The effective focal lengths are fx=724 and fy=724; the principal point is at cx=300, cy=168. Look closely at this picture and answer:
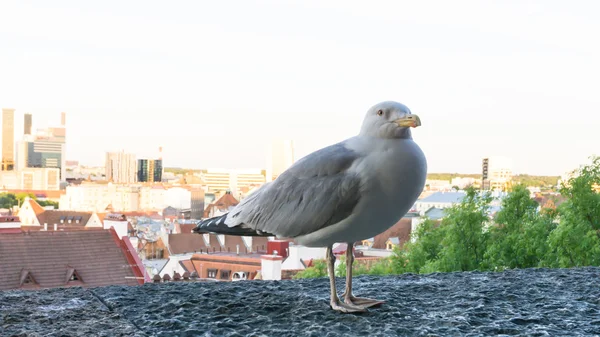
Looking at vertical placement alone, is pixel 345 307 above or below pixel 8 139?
below

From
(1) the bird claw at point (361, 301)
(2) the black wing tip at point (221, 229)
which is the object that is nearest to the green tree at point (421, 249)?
(1) the bird claw at point (361, 301)

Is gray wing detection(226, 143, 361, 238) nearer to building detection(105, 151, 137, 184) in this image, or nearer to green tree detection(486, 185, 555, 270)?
green tree detection(486, 185, 555, 270)

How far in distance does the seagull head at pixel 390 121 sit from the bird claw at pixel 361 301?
38 centimetres

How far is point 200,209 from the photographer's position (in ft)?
105

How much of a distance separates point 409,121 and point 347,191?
0.65 feet

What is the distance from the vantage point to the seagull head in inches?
60.2

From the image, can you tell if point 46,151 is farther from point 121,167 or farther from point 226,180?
point 226,180

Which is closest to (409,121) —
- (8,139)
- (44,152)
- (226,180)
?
(226,180)

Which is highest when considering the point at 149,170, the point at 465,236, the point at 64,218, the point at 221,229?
the point at 149,170

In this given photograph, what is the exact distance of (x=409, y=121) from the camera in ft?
4.99

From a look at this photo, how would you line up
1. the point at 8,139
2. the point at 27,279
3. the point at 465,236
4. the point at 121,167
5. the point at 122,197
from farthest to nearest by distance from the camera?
the point at 8,139 < the point at 121,167 < the point at 122,197 < the point at 465,236 < the point at 27,279

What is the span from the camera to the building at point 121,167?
1932 inches

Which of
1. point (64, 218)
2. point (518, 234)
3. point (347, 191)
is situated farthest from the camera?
point (64, 218)

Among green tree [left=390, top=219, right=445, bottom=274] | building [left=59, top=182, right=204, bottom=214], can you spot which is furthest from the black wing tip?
building [left=59, top=182, right=204, bottom=214]
